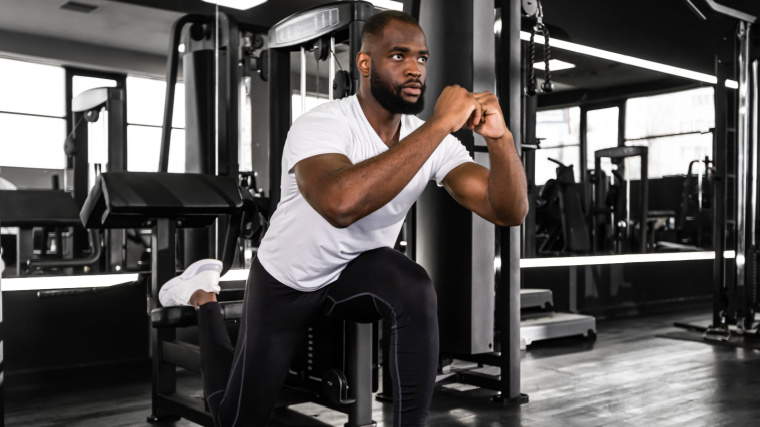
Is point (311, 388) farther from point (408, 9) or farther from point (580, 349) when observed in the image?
point (580, 349)

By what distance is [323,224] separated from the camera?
1.64m

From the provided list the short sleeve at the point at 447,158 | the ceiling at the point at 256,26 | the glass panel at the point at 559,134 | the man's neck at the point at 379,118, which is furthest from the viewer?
the glass panel at the point at 559,134

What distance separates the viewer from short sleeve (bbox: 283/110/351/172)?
153 cm

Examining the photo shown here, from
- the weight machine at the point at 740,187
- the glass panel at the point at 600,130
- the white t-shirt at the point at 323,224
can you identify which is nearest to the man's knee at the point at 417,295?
the white t-shirt at the point at 323,224

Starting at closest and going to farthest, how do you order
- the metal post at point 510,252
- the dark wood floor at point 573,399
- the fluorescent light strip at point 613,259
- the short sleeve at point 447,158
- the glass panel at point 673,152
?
the short sleeve at point 447,158 < the dark wood floor at point 573,399 < the metal post at point 510,252 < the fluorescent light strip at point 613,259 < the glass panel at point 673,152

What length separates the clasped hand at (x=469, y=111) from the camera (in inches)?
58.8

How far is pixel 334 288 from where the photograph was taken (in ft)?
5.65

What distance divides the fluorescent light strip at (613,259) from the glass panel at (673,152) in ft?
5.46

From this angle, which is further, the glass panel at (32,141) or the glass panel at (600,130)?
the glass panel at (600,130)

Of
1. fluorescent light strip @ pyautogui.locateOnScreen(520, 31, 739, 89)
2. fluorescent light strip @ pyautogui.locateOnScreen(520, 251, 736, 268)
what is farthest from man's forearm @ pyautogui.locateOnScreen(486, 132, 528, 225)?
fluorescent light strip @ pyautogui.locateOnScreen(520, 31, 739, 89)

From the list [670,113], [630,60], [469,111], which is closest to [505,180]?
[469,111]

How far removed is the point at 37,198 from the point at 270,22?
A: 5.35 feet

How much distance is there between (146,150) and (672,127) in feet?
18.1

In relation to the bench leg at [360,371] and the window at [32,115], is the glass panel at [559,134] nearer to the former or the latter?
the window at [32,115]
